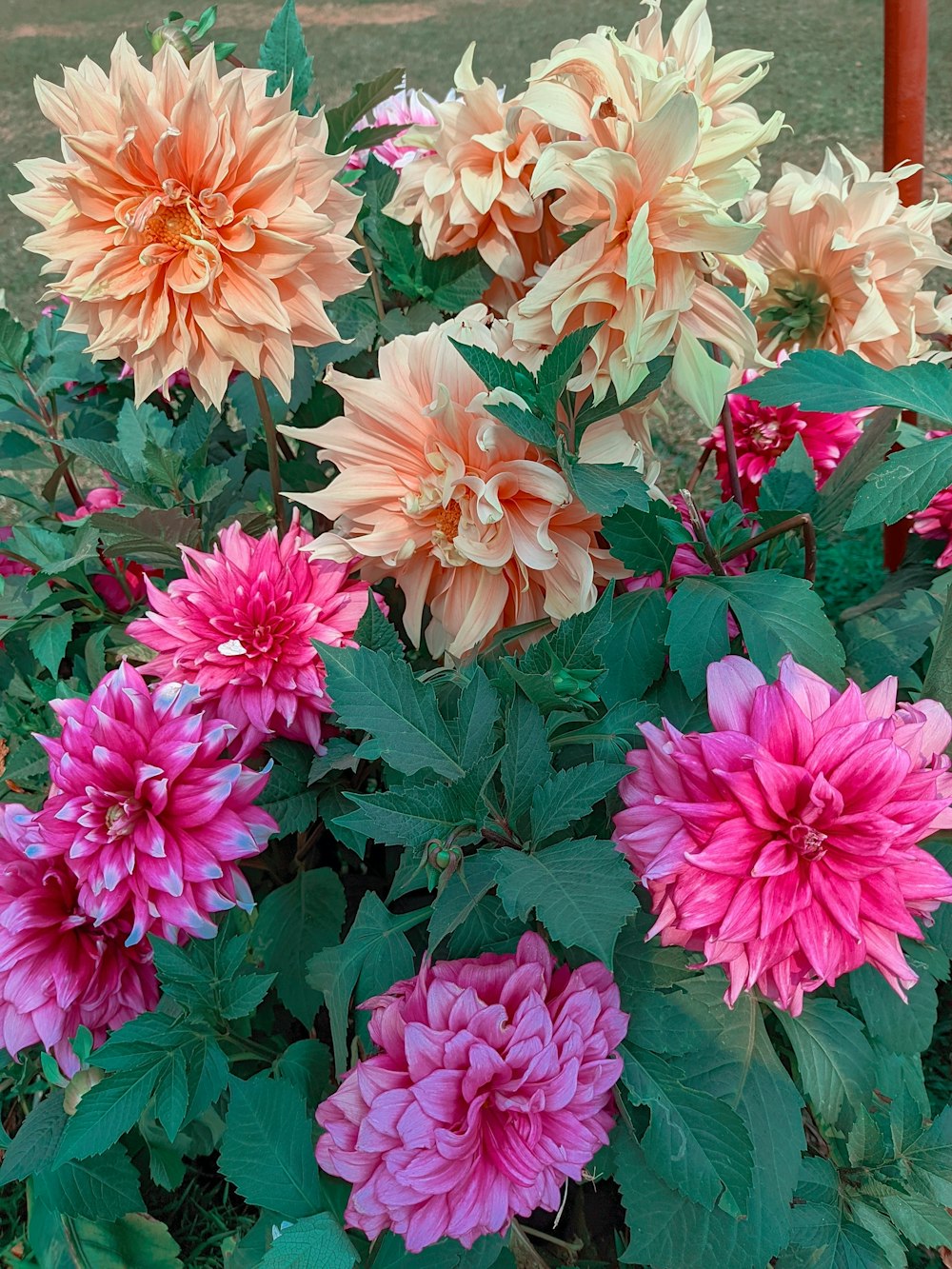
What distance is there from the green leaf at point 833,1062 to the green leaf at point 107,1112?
1.49 feet

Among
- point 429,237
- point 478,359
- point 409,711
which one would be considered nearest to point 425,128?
point 429,237

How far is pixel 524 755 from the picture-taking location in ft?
2.29

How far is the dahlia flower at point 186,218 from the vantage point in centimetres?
81

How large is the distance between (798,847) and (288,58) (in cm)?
84

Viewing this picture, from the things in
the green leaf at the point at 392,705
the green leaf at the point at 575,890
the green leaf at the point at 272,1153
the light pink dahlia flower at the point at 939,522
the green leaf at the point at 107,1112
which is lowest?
the green leaf at the point at 272,1153

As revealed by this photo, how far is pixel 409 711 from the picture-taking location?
0.69 metres

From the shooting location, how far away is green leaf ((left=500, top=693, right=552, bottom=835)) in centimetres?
70

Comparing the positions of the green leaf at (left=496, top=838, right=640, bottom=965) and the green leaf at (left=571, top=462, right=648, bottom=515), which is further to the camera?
the green leaf at (left=571, top=462, right=648, bottom=515)

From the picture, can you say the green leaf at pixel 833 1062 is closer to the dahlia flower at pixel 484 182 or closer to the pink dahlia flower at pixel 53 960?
the pink dahlia flower at pixel 53 960

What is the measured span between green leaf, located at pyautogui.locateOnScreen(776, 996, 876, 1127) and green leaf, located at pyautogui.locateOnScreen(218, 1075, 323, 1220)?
353mm

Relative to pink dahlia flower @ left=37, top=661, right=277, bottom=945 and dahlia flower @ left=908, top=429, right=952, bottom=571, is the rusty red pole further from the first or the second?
pink dahlia flower @ left=37, top=661, right=277, bottom=945

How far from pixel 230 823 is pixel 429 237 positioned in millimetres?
509

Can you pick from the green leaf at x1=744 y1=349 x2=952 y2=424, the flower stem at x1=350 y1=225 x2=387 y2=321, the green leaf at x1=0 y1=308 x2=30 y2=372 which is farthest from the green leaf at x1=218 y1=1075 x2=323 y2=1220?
the green leaf at x1=0 y1=308 x2=30 y2=372

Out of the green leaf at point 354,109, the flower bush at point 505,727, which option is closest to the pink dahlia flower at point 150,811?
the flower bush at point 505,727
